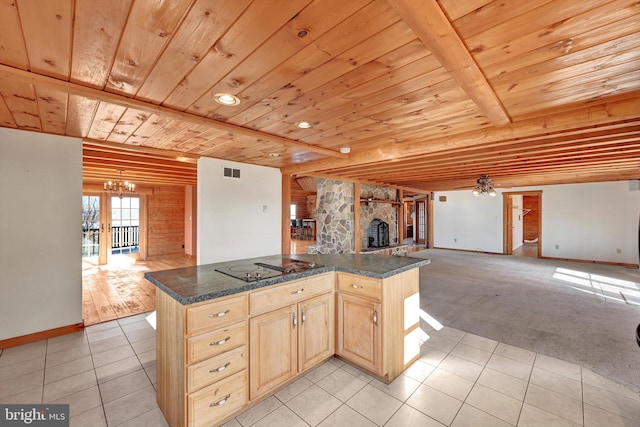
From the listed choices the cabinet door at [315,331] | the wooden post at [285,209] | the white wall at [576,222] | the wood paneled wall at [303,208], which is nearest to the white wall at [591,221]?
the white wall at [576,222]

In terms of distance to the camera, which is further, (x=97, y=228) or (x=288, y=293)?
(x=97, y=228)

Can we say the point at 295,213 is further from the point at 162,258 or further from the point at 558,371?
the point at 558,371

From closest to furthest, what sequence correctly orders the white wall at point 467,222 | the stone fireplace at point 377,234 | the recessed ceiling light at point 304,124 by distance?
the recessed ceiling light at point 304,124
the stone fireplace at point 377,234
the white wall at point 467,222

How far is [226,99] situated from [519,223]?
1170 centimetres

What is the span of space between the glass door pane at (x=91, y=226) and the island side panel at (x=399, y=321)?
316 inches

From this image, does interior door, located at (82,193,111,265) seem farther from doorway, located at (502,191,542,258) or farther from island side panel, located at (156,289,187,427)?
doorway, located at (502,191,542,258)

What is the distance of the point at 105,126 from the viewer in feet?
8.63

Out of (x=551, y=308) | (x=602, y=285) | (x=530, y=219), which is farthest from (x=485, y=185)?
(x=530, y=219)

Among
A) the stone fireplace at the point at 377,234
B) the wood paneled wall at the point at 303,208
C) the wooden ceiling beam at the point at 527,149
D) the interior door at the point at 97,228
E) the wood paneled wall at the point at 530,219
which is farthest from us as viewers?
the wood paneled wall at the point at 303,208

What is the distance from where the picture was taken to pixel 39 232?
2875 mm

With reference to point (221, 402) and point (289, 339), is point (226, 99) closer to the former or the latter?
point (289, 339)

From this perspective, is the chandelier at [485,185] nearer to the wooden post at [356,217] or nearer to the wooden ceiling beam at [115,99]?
the wooden post at [356,217]

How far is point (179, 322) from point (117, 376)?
132 centimetres

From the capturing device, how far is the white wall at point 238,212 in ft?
12.8
